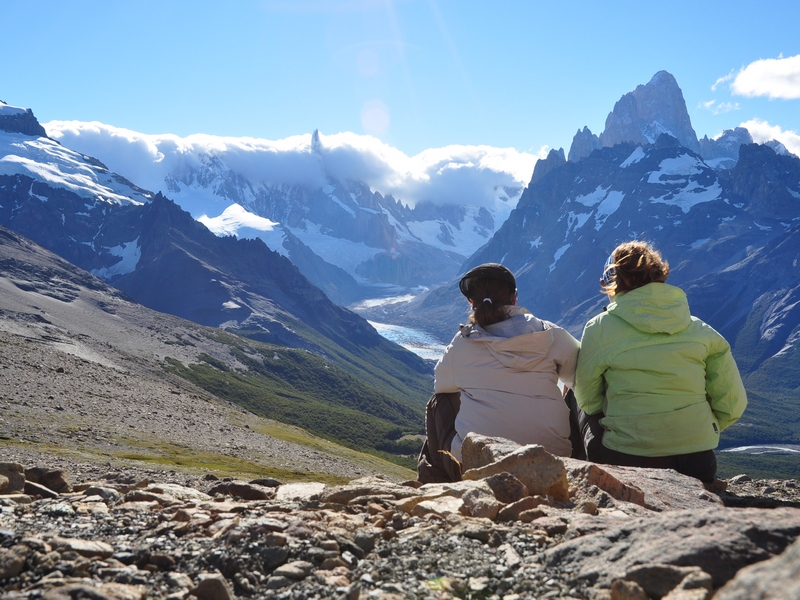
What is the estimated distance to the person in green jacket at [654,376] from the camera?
10773mm

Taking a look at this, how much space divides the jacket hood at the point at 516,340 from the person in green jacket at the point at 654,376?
3.22ft

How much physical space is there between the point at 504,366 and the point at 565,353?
1.15m

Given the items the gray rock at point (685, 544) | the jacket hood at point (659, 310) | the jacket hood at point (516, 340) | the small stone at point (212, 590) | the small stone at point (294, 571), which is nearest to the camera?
the gray rock at point (685, 544)

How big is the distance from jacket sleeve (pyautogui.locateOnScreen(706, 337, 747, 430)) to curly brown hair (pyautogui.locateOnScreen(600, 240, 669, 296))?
1.58 m

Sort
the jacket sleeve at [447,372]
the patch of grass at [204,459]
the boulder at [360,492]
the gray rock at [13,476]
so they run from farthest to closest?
the patch of grass at [204,459], the jacket sleeve at [447,372], the gray rock at [13,476], the boulder at [360,492]

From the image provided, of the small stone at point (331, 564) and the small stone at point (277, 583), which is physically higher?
the small stone at point (331, 564)

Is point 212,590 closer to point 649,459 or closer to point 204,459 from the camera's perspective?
point 649,459

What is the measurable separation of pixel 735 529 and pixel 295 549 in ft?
13.5

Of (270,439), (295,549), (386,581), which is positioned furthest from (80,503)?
(270,439)

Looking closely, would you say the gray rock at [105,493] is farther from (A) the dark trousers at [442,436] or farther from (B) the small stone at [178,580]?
(A) the dark trousers at [442,436]

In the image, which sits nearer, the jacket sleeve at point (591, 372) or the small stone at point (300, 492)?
the small stone at point (300, 492)

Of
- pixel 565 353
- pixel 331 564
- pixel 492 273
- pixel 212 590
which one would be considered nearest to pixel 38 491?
pixel 212 590

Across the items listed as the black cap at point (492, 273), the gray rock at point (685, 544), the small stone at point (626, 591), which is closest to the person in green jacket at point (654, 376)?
the black cap at point (492, 273)

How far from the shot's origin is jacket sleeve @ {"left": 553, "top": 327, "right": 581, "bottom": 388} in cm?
1127
